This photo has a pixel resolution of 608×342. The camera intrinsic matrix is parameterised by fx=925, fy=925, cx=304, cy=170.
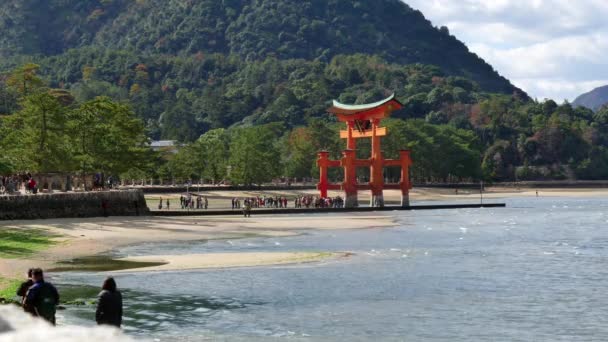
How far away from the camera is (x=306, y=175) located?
500 ft

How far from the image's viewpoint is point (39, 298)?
1518 centimetres

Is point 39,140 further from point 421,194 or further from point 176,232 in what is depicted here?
point 421,194

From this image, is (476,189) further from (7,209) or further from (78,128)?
(7,209)

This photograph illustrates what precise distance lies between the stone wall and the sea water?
11.5 m

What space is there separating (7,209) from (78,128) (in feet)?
89.8

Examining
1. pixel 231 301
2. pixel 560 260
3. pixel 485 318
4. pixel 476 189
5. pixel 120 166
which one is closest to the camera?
pixel 485 318

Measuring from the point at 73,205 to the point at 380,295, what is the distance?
3805 centimetres

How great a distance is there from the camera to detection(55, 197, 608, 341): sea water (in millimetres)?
25938

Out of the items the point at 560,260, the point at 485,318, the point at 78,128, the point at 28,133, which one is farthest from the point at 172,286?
the point at 78,128

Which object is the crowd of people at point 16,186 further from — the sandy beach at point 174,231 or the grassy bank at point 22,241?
the grassy bank at point 22,241

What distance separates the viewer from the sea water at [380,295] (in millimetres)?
25938

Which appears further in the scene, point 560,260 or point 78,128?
point 78,128

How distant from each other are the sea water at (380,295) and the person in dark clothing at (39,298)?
8.75m

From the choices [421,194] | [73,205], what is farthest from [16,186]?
[421,194]
